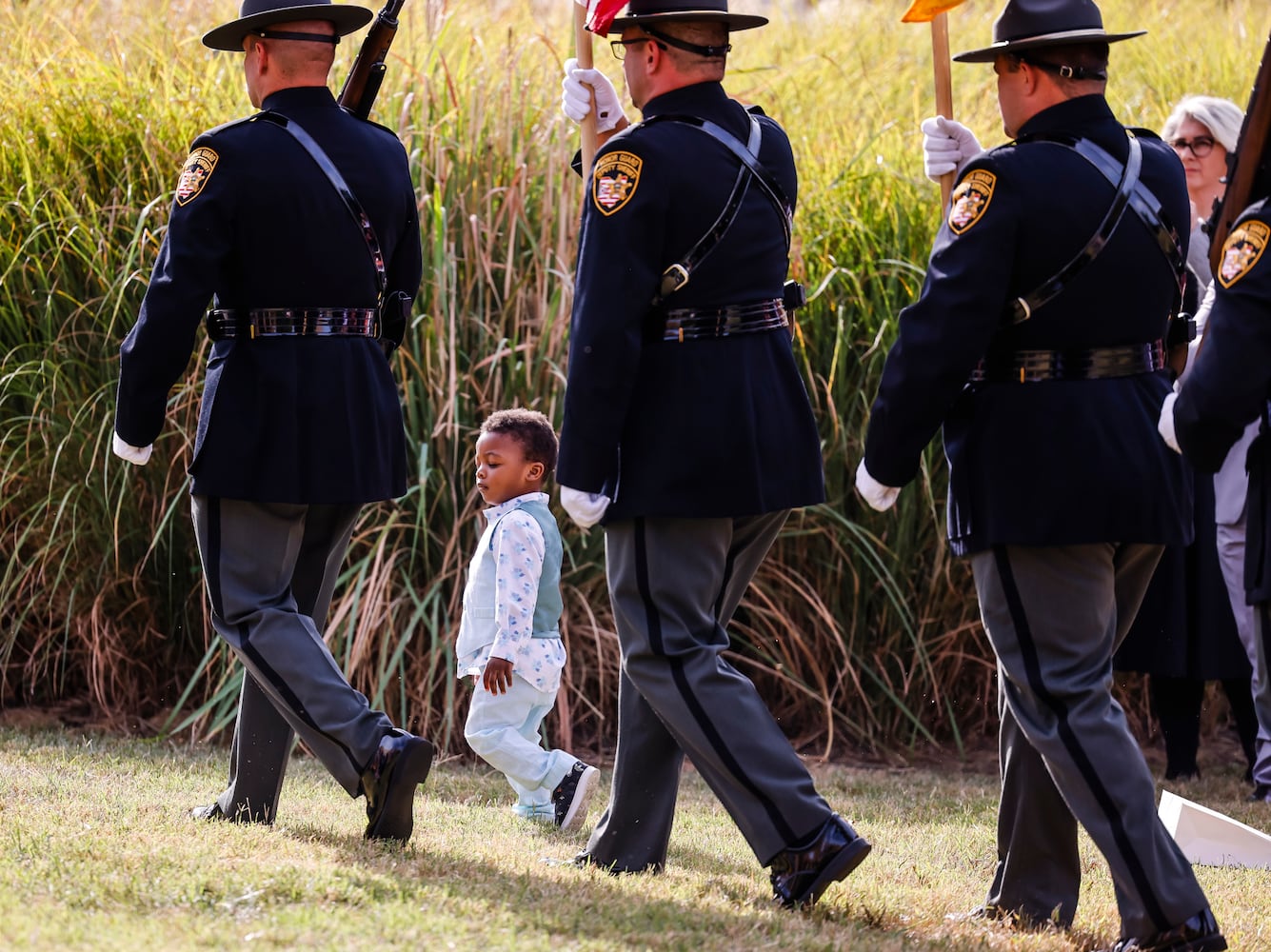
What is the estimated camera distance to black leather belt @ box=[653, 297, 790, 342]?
375 cm

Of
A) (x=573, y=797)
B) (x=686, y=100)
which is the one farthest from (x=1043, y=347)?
(x=573, y=797)

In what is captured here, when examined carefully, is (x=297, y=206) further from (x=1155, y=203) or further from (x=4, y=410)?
(x=4, y=410)

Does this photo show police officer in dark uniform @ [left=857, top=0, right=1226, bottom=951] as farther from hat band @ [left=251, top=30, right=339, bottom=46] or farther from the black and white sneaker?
hat band @ [left=251, top=30, right=339, bottom=46]

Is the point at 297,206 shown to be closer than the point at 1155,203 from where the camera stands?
No

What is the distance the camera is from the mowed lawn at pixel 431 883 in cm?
325

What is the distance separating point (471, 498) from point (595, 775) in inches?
58.6

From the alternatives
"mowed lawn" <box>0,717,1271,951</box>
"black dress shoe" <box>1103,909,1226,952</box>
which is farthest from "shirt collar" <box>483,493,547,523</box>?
"black dress shoe" <box>1103,909,1226,952</box>

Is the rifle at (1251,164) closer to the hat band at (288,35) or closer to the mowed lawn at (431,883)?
the mowed lawn at (431,883)

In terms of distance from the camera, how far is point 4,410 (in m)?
6.24

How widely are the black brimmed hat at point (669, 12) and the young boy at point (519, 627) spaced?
134cm

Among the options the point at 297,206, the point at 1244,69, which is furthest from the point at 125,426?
the point at 1244,69

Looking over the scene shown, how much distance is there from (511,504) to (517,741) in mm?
644

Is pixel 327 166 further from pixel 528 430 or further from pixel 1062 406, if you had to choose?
pixel 1062 406

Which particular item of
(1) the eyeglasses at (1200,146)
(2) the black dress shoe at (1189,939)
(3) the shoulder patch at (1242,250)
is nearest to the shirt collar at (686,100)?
(3) the shoulder patch at (1242,250)
